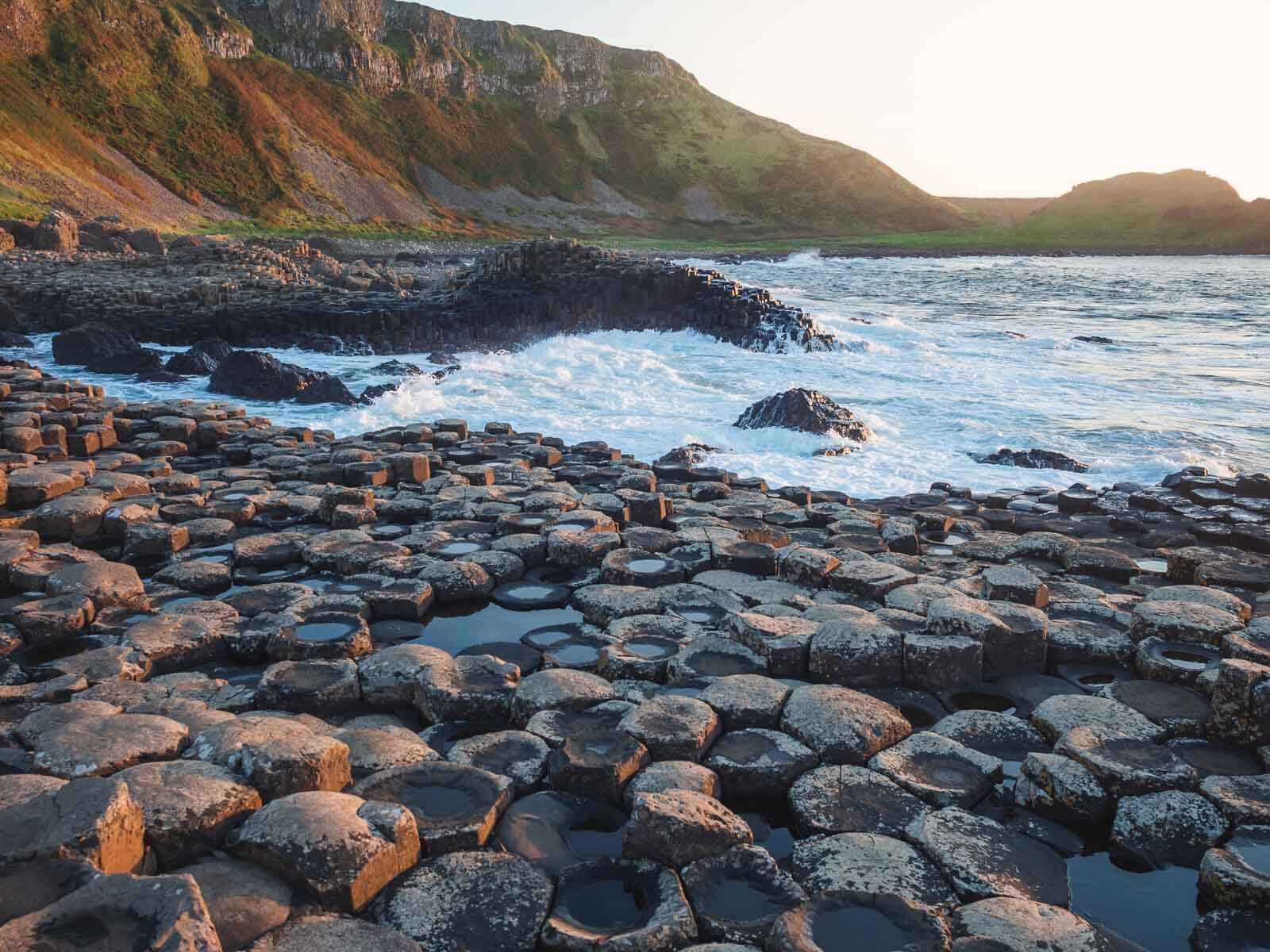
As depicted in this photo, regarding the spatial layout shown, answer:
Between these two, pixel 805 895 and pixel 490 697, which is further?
pixel 490 697

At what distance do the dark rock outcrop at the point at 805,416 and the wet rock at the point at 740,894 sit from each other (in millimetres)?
9269

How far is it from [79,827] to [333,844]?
2.36 feet

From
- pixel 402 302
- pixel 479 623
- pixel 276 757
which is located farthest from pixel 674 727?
pixel 402 302

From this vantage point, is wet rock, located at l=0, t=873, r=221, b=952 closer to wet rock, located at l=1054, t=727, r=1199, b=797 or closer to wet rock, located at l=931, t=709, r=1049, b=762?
wet rock, located at l=931, t=709, r=1049, b=762

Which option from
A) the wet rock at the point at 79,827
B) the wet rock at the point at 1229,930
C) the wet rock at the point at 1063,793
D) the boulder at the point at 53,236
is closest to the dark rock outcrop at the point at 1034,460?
the wet rock at the point at 1063,793

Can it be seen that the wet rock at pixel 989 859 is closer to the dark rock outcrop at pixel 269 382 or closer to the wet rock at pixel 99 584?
the wet rock at pixel 99 584

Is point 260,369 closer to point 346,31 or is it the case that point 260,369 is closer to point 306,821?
point 306,821

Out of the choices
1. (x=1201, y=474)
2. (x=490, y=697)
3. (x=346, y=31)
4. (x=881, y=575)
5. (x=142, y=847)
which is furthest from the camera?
(x=346, y=31)

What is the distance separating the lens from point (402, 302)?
2203 centimetres

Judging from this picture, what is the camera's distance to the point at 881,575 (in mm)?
5699

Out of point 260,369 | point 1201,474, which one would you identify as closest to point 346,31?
point 260,369

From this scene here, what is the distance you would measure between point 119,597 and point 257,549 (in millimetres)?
1044

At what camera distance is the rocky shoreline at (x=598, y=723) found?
277 cm

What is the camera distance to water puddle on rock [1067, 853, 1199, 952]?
118 inches
